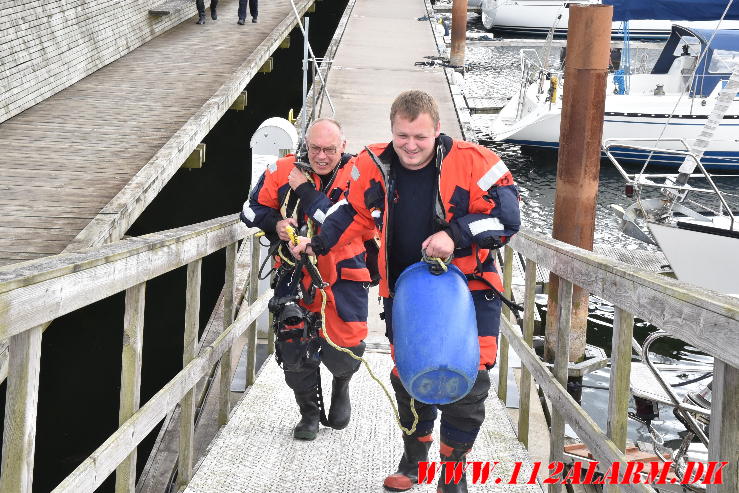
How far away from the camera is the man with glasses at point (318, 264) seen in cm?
405

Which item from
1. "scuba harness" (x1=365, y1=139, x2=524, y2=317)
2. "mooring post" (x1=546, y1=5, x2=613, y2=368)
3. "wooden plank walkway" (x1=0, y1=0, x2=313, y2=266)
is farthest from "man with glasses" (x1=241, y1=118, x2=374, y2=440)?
"mooring post" (x1=546, y1=5, x2=613, y2=368)

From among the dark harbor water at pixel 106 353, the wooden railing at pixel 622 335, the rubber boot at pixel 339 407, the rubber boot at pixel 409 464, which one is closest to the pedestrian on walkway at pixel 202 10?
the dark harbor water at pixel 106 353

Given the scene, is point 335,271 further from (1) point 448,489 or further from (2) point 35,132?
(2) point 35,132

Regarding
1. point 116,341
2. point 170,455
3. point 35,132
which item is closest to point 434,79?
point 35,132

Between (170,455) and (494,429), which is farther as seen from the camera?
(170,455)

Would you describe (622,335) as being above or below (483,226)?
below

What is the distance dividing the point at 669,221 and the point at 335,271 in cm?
792

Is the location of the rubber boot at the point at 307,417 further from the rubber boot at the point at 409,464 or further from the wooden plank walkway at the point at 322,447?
the rubber boot at the point at 409,464

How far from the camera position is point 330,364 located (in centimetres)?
423

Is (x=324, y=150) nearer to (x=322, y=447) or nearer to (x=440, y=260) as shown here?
(x=440, y=260)

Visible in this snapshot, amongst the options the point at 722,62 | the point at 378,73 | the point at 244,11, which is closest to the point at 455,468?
the point at 378,73

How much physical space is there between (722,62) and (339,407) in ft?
51.9

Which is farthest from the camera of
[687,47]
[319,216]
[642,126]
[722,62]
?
[687,47]

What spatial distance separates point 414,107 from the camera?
3113 millimetres
